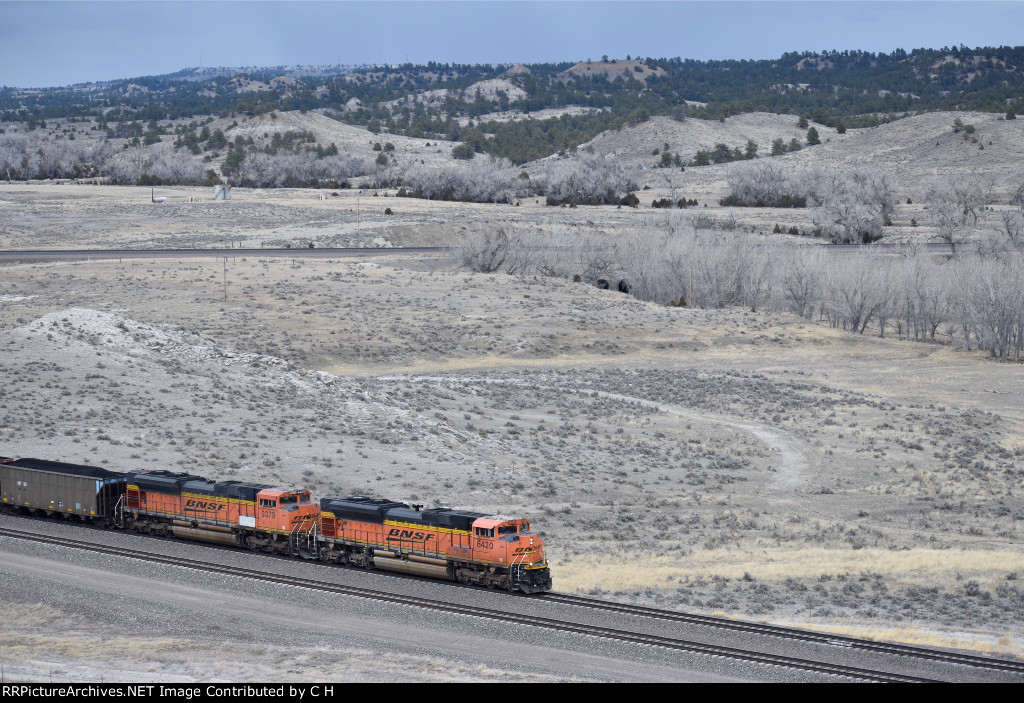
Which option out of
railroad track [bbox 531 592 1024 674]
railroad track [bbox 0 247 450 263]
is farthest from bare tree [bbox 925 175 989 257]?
railroad track [bbox 531 592 1024 674]

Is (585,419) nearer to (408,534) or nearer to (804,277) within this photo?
(408,534)

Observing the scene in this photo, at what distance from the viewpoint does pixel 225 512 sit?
28078 mm

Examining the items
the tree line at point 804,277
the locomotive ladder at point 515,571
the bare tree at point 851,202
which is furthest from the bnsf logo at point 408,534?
the bare tree at point 851,202

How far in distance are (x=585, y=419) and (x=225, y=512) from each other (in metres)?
23.4

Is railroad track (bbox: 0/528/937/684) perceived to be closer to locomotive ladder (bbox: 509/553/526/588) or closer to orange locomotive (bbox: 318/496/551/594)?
locomotive ladder (bbox: 509/553/526/588)

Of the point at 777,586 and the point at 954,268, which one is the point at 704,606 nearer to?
the point at 777,586

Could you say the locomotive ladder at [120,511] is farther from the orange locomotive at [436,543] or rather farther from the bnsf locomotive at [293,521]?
the orange locomotive at [436,543]

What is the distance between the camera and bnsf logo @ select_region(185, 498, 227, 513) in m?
28.1

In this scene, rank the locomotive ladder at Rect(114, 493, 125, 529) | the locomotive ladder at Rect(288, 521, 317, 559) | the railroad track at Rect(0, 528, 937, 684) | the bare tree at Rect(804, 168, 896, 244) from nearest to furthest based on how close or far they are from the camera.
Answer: the railroad track at Rect(0, 528, 937, 684) < the locomotive ladder at Rect(288, 521, 317, 559) < the locomotive ladder at Rect(114, 493, 125, 529) < the bare tree at Rect(804, 168, 896, 244)

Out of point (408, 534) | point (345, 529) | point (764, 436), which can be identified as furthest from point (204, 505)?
point (764, 436)

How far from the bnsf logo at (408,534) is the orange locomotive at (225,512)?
235 centimetres

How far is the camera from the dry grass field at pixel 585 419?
28.4 meters

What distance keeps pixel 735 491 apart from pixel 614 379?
1983cm

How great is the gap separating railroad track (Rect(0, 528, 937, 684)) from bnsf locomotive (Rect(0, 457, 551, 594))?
1535 mm
